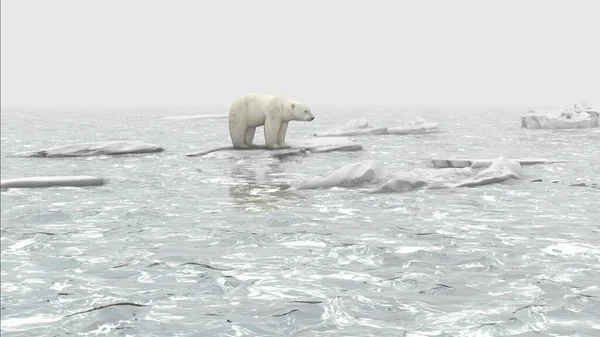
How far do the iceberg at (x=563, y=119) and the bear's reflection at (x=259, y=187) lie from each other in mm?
26662

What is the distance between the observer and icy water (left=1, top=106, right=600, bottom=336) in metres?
6.92

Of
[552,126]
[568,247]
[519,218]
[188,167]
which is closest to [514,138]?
[552,126]

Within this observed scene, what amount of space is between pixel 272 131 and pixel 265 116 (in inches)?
20.9

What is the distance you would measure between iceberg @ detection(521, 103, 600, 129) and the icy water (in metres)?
27.5

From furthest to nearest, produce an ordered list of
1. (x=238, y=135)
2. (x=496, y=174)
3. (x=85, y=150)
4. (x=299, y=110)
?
(x=238, y=135) → (x=85, y=150) → (x=299, y=110) → (x=496, y=174)

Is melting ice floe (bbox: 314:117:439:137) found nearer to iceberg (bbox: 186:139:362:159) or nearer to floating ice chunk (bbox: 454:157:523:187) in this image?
iceberg (bbox: 186:139:362:159)

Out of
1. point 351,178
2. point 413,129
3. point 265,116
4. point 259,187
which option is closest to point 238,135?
point 265,116

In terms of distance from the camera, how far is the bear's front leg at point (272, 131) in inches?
927

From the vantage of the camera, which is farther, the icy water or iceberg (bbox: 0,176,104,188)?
iceberg (bbox: 0,176,104,188)

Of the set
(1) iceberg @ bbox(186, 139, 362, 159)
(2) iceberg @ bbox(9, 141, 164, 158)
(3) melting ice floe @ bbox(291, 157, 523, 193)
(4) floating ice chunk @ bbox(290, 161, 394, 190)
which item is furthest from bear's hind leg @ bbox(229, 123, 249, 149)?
(4) floating ice chunk @ bbox(290, 161, 394, 190)

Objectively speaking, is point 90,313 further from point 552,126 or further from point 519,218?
point 552,126

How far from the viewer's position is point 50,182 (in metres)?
16.0

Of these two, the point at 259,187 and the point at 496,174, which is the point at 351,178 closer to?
the point at 259,187

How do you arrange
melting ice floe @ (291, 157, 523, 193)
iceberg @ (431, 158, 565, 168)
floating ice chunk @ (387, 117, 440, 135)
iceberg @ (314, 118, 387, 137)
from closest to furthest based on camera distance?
melting ice floe @ (291, 157, 523, 193) < iceberg @ (431, 158, 565, 168) < iceberg @ (314, 118, 387, 137) < floating ice chunk @ (387, 117, 440, 135)
